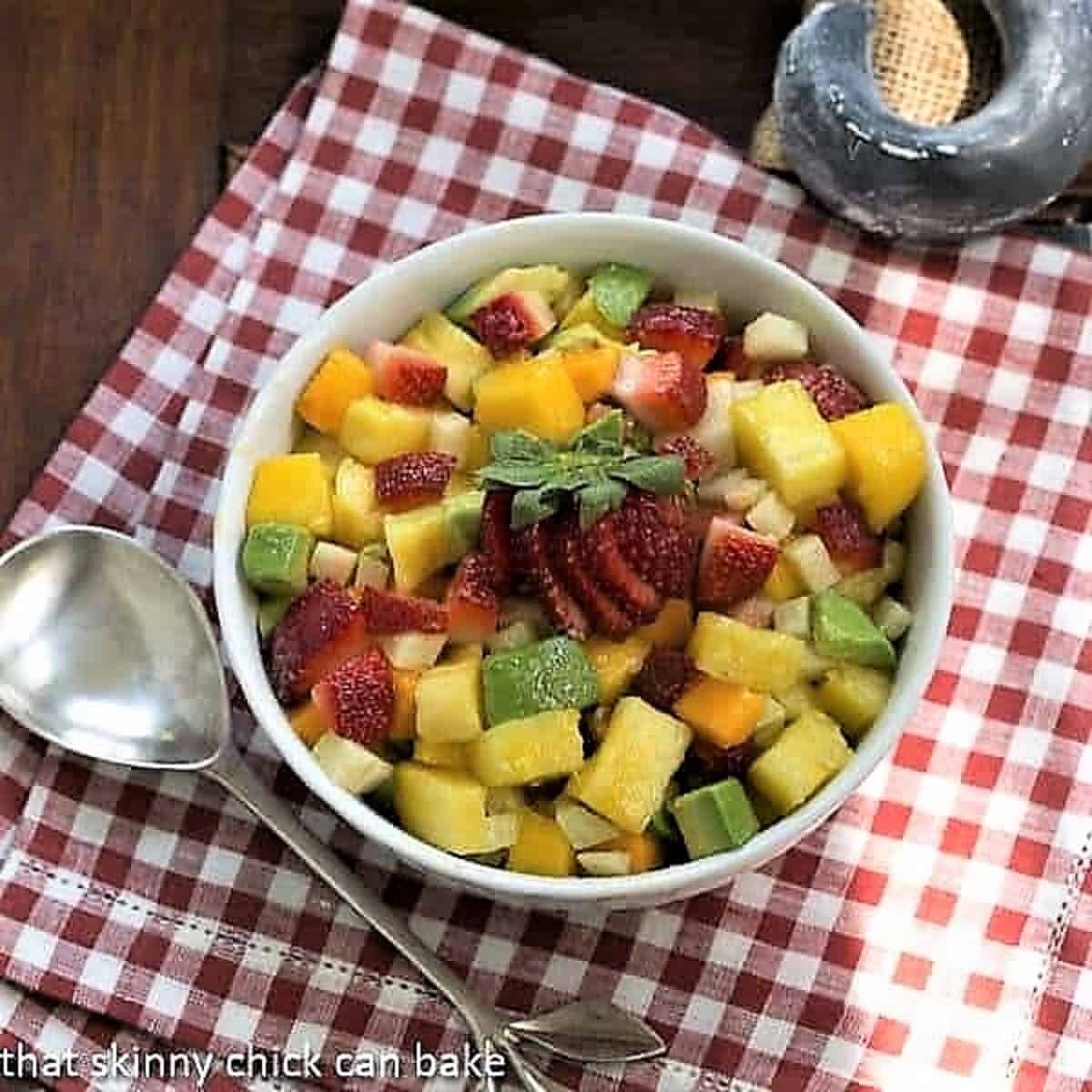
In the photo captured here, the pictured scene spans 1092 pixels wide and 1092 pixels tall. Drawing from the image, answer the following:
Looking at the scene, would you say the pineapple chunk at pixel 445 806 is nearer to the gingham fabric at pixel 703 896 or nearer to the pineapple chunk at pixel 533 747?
the pineapple chunk at pixel 533 747

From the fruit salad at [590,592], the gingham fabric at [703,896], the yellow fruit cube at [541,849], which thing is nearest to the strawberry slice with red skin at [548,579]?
the fruit salad at [590,592]

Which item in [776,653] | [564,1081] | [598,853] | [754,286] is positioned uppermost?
[754,286]

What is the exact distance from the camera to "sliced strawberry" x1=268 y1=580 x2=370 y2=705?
118 centimetres

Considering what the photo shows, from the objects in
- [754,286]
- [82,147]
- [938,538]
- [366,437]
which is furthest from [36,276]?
[938,538]

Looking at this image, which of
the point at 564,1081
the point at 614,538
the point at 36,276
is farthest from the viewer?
the point at 36,276

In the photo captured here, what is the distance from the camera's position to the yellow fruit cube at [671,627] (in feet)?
3.87

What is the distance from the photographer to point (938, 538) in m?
1.21

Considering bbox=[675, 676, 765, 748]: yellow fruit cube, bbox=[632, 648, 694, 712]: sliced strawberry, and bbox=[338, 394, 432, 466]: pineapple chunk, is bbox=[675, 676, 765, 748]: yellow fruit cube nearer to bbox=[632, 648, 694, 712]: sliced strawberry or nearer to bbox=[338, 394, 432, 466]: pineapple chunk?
bbox=[632, 648, 694, 712]: sliced strawberry

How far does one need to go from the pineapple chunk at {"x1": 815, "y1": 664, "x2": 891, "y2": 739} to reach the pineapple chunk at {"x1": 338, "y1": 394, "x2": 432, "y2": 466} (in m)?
0.26

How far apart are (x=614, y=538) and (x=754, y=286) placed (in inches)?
8.5

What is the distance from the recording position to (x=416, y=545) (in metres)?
1.18

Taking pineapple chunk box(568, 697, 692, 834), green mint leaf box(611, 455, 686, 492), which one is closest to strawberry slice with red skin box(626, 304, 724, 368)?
green mint leaf box(611, 455, 686, 492)

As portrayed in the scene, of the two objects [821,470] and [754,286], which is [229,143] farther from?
[821,470]

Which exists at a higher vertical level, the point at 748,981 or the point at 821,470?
the point at 821,470
